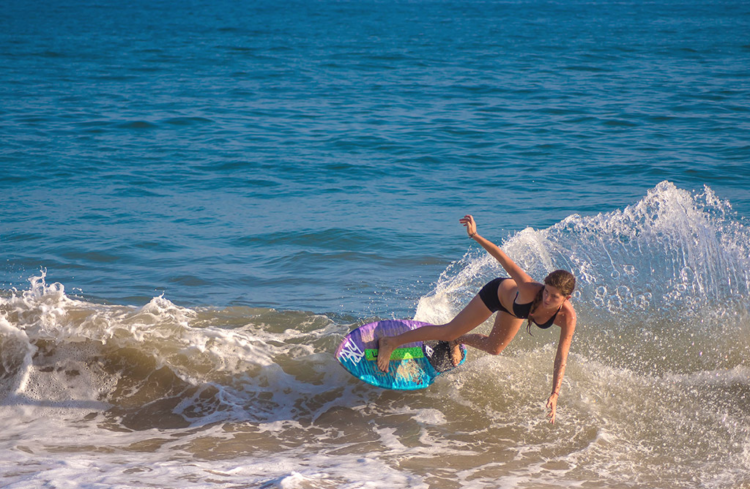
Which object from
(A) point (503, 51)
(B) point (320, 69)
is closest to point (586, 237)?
(B) point (320, 69)

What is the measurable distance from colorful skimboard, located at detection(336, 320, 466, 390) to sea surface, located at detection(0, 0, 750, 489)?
16cm

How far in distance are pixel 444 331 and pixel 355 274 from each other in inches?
127

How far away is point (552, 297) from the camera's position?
5.04 m

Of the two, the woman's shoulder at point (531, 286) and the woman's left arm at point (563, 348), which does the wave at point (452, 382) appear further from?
the woman's shoulder at point (531, 286)

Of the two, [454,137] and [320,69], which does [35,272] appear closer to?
[454,137]

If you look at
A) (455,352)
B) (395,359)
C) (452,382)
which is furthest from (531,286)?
(395,359)

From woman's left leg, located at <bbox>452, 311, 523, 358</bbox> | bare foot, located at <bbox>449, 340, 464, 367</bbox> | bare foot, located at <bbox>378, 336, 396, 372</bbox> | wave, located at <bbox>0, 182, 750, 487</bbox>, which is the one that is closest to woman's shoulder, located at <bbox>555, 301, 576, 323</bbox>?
woman's left leg, located at <bbox>452, 311, 523, 358</bbox>

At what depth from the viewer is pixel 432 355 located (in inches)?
263

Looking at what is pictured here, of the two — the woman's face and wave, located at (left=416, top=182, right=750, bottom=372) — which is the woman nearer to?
the woman's face

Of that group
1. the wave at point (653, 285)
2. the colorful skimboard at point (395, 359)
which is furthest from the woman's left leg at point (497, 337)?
the wave at point (653, 285)

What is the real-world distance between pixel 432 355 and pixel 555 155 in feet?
31.2

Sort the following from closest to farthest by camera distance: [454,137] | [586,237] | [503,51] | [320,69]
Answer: [586,237] → [454,137] → [320,69] → [503,51]

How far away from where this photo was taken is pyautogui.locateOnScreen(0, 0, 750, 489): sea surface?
18.0ft

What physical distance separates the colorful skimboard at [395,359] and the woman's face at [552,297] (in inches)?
68.1
